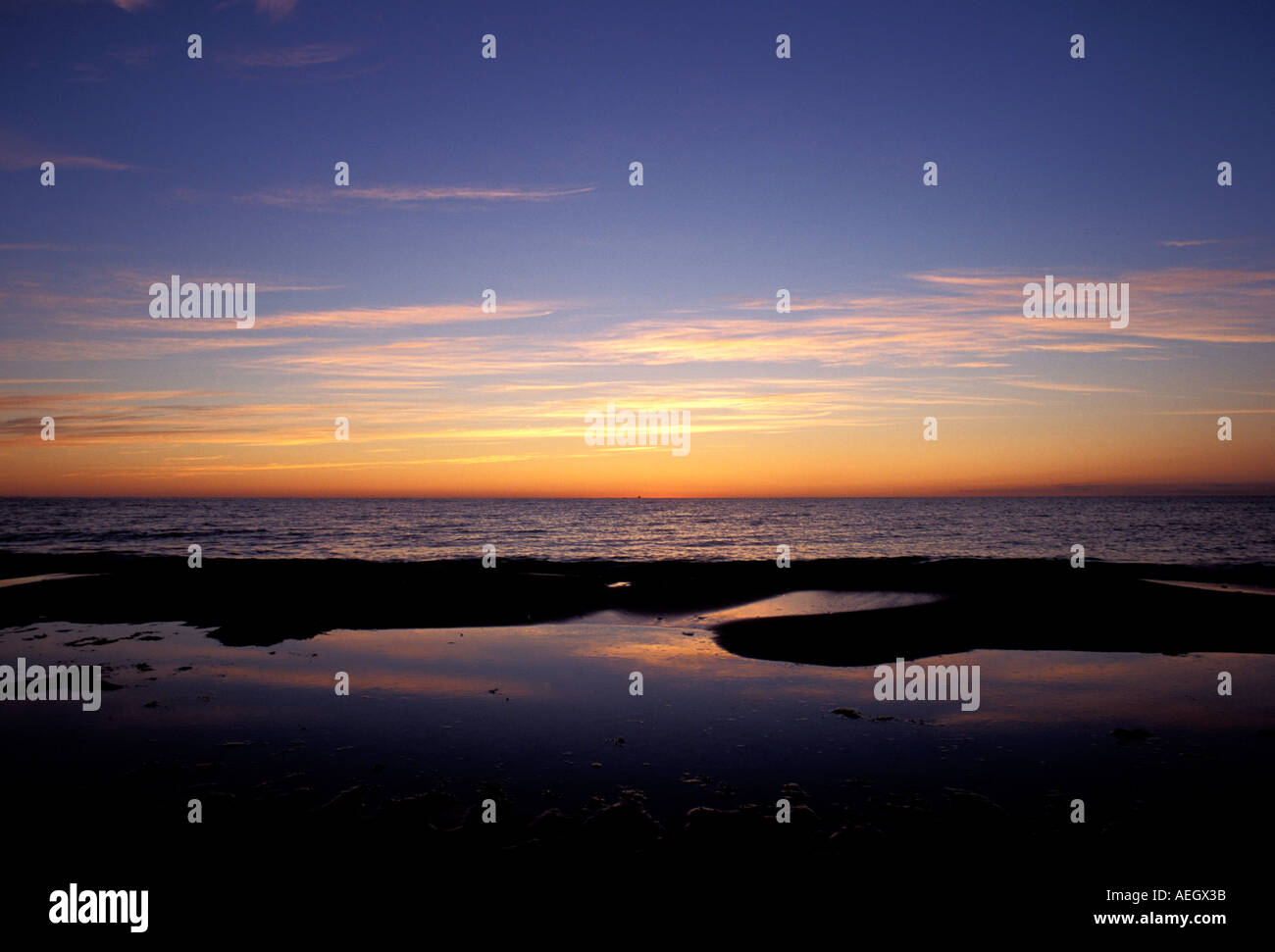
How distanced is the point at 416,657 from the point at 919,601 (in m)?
19.4

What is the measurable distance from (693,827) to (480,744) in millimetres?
4876

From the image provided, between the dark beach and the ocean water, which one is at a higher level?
the dark beach

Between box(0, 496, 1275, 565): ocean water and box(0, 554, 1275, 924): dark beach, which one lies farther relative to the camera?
box(0, 496, 1275, 565): ocean water

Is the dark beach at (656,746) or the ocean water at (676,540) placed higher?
the dark beach at (656,746)

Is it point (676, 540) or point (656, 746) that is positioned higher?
point (656, 746)

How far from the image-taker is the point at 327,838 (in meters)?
9.47

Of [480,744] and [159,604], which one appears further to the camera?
[159,604]

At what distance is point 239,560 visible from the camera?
1816 inches

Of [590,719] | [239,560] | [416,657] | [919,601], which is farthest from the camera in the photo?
[239,560]

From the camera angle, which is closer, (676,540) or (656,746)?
(656,746)

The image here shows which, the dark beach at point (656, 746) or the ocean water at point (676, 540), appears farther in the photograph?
the ocean water at point (676, 540)

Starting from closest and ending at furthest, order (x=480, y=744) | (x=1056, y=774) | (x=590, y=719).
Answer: (x=1056, y=774) → (x=480, y=744) → (x=590, y=719)
